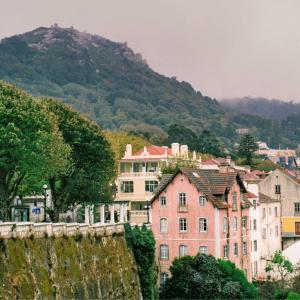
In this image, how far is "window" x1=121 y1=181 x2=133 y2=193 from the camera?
112938 millimetres

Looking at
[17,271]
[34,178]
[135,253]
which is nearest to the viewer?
[17,271]

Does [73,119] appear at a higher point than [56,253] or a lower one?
higher

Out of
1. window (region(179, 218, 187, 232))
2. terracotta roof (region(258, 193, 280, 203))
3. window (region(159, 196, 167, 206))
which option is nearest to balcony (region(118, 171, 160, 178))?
terracotta roof (region(258, 193, 280, 203))

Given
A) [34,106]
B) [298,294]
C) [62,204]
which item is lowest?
[298,294]

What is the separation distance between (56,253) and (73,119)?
3909 cm

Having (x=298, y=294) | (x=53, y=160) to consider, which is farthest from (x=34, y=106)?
(x=298, y=294)

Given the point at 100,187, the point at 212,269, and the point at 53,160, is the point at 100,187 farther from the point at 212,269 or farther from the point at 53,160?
the point at 212,269

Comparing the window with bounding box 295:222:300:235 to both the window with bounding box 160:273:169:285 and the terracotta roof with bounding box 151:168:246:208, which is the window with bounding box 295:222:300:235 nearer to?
the terracotta roof with bounding box 151:168:246:208

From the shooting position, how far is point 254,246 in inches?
3435

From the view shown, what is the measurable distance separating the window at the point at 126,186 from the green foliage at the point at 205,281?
132 feet

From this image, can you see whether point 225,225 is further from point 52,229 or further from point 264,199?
point 52,229

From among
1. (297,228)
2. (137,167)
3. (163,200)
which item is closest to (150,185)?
(137,167)

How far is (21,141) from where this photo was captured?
70.2 metres

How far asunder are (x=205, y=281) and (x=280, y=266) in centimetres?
1806
